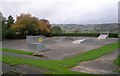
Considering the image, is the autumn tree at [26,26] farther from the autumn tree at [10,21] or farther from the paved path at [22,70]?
the paved path at [22,70]

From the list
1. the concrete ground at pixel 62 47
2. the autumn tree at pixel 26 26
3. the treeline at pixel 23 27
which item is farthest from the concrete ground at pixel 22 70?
the autumn tree at pixel 26 26

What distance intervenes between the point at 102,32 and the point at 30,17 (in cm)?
1670

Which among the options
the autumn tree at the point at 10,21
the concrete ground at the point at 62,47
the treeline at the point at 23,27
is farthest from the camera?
the autumn tree at the point at 10,21

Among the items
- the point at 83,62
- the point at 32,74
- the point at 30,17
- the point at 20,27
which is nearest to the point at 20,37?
the point at 20,27

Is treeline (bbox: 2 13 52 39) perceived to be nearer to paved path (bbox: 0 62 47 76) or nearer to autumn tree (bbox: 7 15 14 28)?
autumn tree (bbox: 7 15 14 28)

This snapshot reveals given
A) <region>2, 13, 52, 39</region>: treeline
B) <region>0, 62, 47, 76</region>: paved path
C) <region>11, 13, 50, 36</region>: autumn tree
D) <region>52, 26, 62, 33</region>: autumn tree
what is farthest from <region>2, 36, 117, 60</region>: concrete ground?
<region>52, 26, 62, 33</region>: autumn tree

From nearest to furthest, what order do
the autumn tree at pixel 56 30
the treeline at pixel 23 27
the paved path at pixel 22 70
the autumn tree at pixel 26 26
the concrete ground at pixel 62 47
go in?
the paved path at pixel 22 70, the concrete ground at pixel 62 47, the treeline at pixel 23 27, the autumn tree at pixel 26 26, the autumn tree at pixel 56 30

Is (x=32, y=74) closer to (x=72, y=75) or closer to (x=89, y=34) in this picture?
(x=72, y=75)

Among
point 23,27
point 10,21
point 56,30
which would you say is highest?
point 10,21

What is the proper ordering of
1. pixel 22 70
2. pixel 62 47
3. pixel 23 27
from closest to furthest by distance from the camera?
pixel 22 70
pixel 62 47
pixel 23 27

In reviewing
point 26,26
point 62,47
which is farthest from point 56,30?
point 62,47

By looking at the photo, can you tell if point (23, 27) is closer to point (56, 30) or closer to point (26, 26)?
point (26, 26)

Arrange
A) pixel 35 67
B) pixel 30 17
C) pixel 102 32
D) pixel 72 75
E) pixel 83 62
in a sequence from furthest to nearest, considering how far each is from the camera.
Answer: pixel 102 32 → pixel 30 17 → pixel 83 62 → pixel 35 67 → pixel 72 75

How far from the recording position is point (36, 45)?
78.9 feet
